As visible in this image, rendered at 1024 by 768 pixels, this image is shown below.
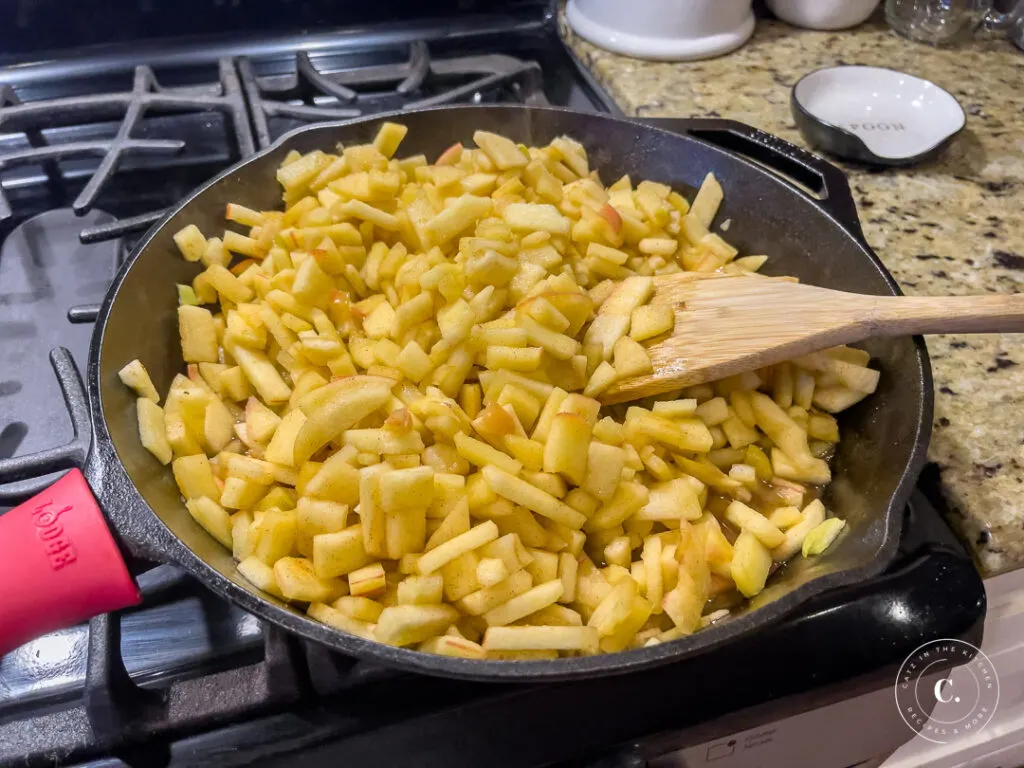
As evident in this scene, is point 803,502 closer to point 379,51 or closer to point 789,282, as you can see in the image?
point 789,282

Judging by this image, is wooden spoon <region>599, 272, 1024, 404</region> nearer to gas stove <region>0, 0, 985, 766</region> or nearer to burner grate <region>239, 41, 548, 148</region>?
gas stove <region>0, 0, 985, 766</region>

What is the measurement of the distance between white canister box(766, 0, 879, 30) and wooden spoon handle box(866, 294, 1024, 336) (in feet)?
3.81

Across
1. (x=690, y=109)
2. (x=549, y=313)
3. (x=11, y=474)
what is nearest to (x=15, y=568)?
(x=11, y=474)

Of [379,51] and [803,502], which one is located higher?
[379,51]

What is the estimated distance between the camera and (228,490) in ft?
2.81

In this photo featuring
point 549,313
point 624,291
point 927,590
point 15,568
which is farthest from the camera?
point 624,291

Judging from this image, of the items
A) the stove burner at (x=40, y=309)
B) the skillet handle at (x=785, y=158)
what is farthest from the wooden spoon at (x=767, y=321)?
the stove burner at (x=40, y=309)

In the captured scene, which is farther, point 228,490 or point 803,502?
point 803,502

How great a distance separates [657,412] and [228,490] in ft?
1.68

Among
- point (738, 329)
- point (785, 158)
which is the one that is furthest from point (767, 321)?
point (785, 158)

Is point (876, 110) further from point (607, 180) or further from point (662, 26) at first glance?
point (607, 180)

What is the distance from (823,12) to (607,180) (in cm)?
89

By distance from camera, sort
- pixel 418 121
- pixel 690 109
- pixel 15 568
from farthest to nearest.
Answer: pixel 690 109 < pixel 418 121 < pixel 15 568

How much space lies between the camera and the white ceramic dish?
141 centimetres
